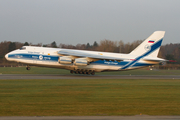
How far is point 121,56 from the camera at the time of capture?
95.8 feet

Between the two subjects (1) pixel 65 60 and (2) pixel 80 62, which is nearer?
(1) pixel 65 60

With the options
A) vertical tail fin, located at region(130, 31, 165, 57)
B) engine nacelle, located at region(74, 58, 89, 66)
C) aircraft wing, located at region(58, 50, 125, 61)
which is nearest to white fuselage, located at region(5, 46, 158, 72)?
aircraft wing, located at region(58, 50, 125, 61)

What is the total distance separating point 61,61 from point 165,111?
19064mm

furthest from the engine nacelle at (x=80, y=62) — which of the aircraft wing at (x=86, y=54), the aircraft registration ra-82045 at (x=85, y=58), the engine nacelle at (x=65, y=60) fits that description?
the engine nacelle at (x=65, y=60)

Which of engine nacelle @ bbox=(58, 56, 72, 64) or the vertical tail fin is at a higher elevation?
the vertical tail fin

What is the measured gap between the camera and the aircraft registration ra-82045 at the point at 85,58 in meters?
26.9

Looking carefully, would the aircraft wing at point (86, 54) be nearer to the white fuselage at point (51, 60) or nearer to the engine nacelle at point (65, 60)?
Result: the white fuselage at point (51, 60)

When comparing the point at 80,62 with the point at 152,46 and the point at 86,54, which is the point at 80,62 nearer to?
the point at 86,54

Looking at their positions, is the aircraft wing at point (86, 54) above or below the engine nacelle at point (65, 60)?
above

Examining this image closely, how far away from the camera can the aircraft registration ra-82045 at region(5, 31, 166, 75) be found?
2694 centimetres

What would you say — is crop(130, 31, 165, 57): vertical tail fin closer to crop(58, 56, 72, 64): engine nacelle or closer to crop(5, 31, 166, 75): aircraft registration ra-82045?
crop(5, 31, 166, 75): aircraft registration ra-82045

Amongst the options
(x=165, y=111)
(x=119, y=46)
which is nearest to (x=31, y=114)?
(x=165, y=111)

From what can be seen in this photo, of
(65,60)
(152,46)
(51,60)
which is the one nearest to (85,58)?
(65,60)

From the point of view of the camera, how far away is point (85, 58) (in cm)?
2784
